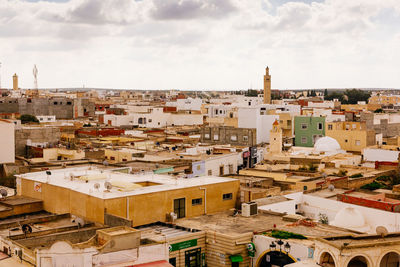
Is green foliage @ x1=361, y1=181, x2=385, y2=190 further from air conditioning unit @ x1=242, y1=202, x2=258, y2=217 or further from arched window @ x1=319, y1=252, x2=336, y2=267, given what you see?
arched window @ x1=319, y1=252, x2=336, y2=267

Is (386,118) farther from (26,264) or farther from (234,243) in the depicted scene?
(26,264)

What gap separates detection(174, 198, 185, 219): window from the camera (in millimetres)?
17297

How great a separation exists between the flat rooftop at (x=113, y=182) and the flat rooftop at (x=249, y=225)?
128 cm

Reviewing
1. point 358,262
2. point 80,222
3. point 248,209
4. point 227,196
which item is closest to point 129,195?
point 80,222

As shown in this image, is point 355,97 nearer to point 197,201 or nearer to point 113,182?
point 197,201

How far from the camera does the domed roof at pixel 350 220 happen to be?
17375 mm

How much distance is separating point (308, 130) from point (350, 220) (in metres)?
32.6

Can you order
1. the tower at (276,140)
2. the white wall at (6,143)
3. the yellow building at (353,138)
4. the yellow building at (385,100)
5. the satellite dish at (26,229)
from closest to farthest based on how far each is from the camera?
1. the satellite dish at (26,229)
2. the white wall at (6,143)
3. the tower at (276,140)
4. the yellow building at (353,138)
5. the yellow building at (385,100)

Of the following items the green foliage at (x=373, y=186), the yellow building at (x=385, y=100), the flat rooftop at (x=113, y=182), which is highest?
the yellow building at (x=385, y=100)

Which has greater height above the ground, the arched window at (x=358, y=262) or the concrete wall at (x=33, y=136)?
the concrete wall at (x=33, y=136)

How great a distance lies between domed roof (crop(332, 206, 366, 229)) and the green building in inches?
1244

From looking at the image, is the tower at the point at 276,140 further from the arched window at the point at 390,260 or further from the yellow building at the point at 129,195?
the arched window at the point at 390,260

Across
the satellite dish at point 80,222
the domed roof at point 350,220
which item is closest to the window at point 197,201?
Result: the satellite dish at point 80,222

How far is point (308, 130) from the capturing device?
163ft
